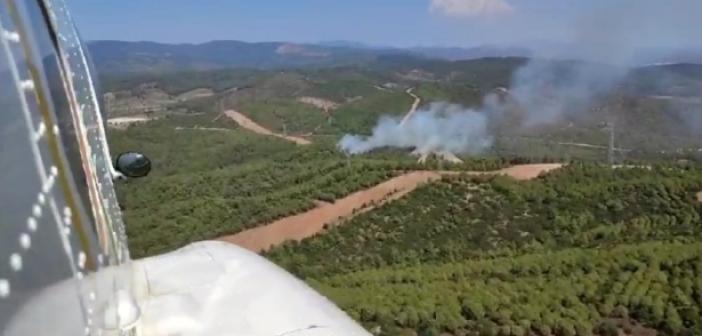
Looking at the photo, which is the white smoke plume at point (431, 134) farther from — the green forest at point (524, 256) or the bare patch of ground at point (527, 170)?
the green forest at point (524, 256)

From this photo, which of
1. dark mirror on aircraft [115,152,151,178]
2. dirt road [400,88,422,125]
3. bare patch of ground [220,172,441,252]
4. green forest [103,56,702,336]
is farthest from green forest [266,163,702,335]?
dirt road [400,88,422,125]

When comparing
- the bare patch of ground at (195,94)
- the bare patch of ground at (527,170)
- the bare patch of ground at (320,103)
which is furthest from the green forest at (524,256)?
the bare patch of ground at (195,94)

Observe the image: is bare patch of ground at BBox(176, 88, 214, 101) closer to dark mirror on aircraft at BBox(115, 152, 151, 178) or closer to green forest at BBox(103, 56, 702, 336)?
green forest at BBox(103, 56, 702, 336)

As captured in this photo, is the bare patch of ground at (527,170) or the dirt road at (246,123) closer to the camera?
the bare patch of ground at (527,170)

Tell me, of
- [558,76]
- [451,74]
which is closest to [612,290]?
[558,76]

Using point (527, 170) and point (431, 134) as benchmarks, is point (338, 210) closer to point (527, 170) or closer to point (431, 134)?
point (527, 170)

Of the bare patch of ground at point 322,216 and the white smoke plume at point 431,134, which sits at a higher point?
the bare patch of ground at point 322,216

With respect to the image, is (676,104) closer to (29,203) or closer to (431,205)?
(431,205)

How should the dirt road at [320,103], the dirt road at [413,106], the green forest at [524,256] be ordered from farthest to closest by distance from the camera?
the dirt road at [320,103]
the dirt road at [413,106]
the green forest at [524,256]
